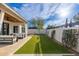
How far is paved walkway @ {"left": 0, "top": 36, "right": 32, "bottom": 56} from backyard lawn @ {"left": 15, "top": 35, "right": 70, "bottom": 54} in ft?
0.53

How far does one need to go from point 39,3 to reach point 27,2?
47cm

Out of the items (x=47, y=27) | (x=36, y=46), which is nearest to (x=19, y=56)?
(x=36, y=46)

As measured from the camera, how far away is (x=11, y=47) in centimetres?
1076

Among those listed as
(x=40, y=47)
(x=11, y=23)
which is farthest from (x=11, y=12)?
(x=40, y=47)

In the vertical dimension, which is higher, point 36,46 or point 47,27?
point 47,27

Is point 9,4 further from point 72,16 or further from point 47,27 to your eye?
point 72,16

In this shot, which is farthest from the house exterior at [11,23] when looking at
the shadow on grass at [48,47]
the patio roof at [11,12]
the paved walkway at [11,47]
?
the shadow on grass at [48,47]

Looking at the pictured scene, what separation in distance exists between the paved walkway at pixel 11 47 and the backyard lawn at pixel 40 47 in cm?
16

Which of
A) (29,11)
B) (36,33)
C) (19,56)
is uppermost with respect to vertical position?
(29,11)

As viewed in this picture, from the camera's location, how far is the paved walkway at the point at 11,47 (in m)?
10.4

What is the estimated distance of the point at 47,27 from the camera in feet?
36.3

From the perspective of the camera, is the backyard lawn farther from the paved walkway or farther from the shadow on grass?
the paved walkway

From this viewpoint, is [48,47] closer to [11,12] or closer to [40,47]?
[40,47]

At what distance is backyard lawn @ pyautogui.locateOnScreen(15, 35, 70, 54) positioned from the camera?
10.7m
